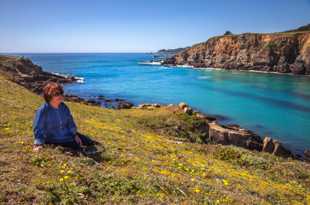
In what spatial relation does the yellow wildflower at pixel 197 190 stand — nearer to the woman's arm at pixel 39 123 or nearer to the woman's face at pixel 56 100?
the woman's face at pixel 56 100

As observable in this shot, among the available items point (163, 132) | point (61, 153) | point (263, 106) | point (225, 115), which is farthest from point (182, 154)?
point (263, 106)

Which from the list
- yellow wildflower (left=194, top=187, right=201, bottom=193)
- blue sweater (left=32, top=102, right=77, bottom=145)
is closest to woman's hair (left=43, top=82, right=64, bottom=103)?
blue sweater (left=32, top=102, right=77, bottom=145)

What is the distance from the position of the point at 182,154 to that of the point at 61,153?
258 inches

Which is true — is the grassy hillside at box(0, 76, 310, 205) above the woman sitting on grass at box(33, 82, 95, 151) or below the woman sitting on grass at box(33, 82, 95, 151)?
below

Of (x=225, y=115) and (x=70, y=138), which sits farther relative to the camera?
(x=225, y=115)

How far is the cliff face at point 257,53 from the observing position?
114m

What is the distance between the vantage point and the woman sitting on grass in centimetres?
912

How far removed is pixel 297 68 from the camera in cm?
10956

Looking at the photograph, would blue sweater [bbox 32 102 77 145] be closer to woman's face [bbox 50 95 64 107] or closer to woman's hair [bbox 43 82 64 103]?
woman's face [bbox 50 95 64 107]

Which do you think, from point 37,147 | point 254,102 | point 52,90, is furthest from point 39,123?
point 254,102

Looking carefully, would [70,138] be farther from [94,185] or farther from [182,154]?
[182,154]

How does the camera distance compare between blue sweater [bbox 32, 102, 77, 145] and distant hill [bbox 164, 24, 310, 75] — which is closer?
blue sweater [bbox 32, 102, 77, 145]

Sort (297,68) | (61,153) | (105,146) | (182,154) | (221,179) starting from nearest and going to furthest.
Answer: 1. (61,153)
2. (221,179)
3. (105,146)
4. (182,154)
5. (297,68)

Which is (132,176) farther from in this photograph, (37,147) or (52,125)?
(37,147)
